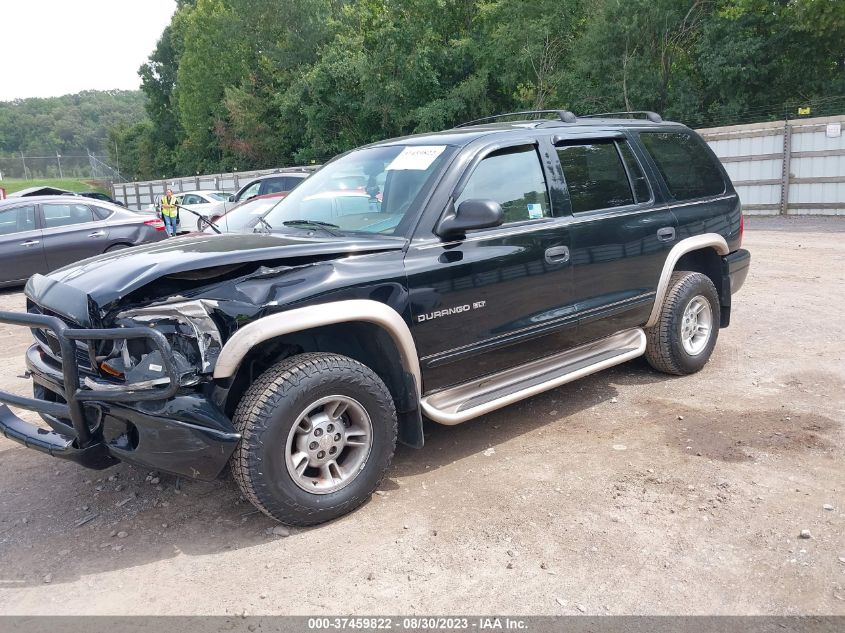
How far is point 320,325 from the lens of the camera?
10.8 feet

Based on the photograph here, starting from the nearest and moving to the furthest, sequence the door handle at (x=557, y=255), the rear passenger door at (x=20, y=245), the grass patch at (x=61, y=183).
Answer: the door handle at (x=557, y=255) < the rear passenger door at (x=20, y=245) < the grass patch at (x=61, y=183)

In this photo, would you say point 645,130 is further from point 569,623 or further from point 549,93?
point 549,93

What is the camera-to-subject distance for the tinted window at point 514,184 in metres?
4.06

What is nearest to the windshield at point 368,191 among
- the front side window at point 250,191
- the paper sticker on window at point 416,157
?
the paper sticker on window at point 416,157

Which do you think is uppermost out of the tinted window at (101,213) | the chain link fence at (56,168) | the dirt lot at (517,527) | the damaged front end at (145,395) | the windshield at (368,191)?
the chain link fence at (56,168)

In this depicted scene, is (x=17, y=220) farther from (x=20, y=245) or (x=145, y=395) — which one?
(x=145, y=395)

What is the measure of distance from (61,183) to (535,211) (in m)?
66.6

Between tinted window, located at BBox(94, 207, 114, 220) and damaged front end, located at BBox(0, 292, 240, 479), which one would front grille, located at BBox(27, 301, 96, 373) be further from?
tinted window, located at BBox(94, 207, 114, 220)

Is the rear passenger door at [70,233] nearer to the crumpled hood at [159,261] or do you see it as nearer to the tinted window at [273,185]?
the tinted window at [273,185]

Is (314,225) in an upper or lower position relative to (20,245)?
upper

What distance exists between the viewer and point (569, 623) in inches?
104

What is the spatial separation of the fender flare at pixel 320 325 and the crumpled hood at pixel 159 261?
0.94 feet

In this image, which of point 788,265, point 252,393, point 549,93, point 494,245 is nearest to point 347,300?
point 252,393

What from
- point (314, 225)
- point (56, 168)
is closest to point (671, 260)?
point (314, 225)
